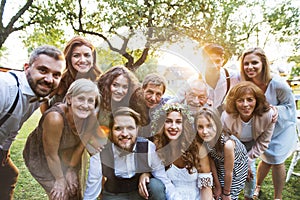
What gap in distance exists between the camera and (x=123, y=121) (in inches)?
71.0

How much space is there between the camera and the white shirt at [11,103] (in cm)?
162

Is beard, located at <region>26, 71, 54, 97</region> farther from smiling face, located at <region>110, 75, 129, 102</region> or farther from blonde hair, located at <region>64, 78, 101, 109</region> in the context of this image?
smiling face, located at <region>110, 75, 129, 102</region>

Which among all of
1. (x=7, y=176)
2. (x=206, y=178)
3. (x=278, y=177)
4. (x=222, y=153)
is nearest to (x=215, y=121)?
(x=222, y=153)

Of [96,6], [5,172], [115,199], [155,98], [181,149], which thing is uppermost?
[96,6]

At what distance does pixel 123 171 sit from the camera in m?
1.87

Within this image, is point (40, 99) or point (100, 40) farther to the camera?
point (100, 40)

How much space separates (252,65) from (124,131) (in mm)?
865

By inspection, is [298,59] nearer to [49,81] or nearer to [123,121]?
[123,121]

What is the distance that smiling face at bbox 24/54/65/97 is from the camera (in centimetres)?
165

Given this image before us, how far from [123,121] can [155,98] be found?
8.6 inches

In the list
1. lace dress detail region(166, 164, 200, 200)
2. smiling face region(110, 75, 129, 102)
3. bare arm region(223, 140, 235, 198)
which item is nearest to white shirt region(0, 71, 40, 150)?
smiling face region(110, 75, 129, 102)

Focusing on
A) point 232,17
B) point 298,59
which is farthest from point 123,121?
point 298,59

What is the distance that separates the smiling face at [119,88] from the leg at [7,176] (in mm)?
699

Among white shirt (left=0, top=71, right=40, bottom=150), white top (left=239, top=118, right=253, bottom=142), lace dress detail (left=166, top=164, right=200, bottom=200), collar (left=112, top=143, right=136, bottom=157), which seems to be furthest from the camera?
white top (left=239, top=118, right=253, bottom=142)
